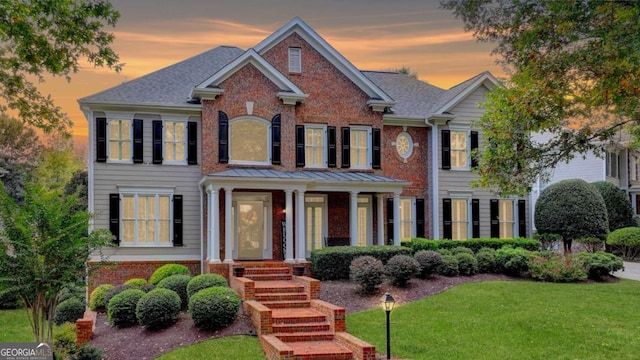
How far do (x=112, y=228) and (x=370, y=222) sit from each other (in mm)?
8962

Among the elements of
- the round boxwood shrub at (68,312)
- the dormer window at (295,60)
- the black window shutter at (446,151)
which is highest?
the dormer window at (295,60)

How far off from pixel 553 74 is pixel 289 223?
385 inches

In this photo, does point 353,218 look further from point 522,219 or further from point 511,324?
point 511,324

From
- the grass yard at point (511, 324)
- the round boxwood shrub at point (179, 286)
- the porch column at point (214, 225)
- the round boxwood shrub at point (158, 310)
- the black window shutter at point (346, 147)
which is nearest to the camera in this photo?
the grass yard at point (511, 324)

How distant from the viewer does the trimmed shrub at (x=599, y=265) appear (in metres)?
19.5

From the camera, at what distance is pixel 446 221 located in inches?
920

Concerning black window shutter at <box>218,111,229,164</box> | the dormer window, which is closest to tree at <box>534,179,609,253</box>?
the dormer window

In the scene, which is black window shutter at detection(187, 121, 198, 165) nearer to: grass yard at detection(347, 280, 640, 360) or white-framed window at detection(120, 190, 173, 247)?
white-framed window at detection(120, 190, 173, 247)

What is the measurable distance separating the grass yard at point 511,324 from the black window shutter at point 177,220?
7.84 metres

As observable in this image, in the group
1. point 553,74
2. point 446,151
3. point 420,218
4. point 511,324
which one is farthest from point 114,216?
point 553,74

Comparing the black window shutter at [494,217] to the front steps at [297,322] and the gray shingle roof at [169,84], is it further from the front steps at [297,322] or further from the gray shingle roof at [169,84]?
the gray shingle roof at [169,84]

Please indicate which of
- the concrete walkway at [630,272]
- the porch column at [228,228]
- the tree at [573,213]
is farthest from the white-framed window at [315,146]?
the tree at [573,213]

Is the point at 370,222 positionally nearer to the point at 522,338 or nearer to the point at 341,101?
the point at 341,101

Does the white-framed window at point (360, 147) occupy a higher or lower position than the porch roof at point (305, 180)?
higher
